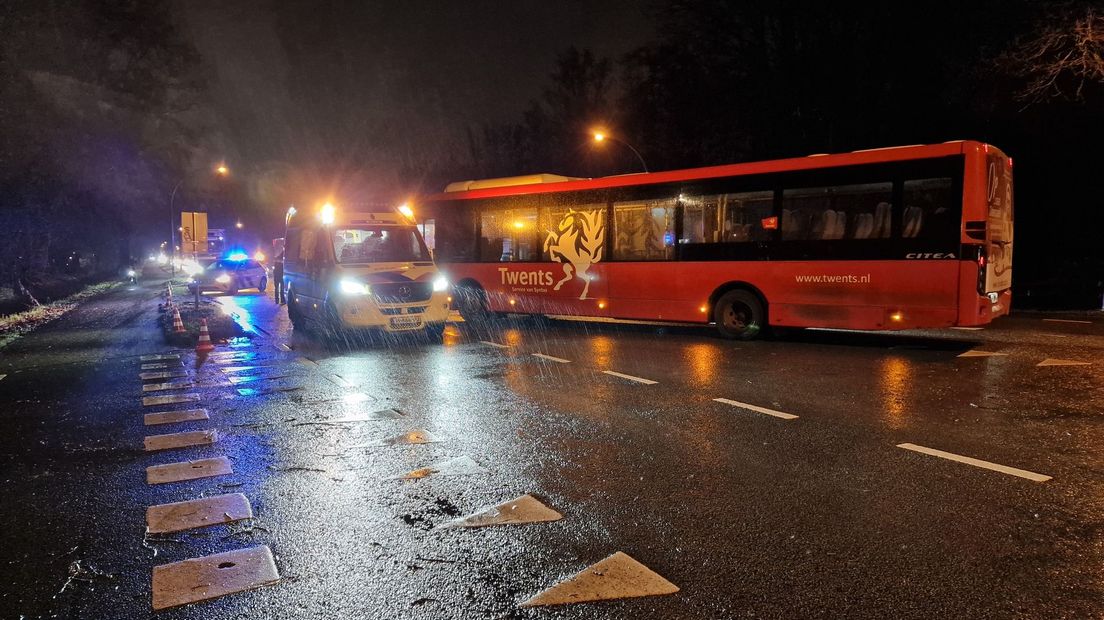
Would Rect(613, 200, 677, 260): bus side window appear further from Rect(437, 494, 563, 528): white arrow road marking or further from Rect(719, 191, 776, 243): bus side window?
Rect(437, 494, 563, 528): white arrow road marking

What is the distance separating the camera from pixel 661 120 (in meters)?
32.7

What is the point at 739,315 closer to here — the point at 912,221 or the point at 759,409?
the point at 912,221

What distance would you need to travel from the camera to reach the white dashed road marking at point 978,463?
514 cm

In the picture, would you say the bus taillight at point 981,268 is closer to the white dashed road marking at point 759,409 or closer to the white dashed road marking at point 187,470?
the white dashed road marking at point 759,409

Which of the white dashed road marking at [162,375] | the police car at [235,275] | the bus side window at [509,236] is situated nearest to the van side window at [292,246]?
the bus side window at [509,236]

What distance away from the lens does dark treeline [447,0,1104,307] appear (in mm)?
22078

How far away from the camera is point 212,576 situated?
3682 millimetres

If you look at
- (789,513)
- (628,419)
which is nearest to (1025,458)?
(789,513)

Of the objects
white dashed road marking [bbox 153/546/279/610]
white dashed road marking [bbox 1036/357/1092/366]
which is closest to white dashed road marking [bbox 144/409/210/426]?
white dashed road marking [bbox 153/546/279/610]

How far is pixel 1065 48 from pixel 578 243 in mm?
13908

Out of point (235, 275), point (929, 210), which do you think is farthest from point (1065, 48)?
point (235, 275)

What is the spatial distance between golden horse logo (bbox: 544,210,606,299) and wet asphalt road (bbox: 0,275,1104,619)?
17.6 ft

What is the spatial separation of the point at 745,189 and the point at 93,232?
3795 centimetres

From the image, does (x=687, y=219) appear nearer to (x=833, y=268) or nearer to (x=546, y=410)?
(x=833, y=268)
